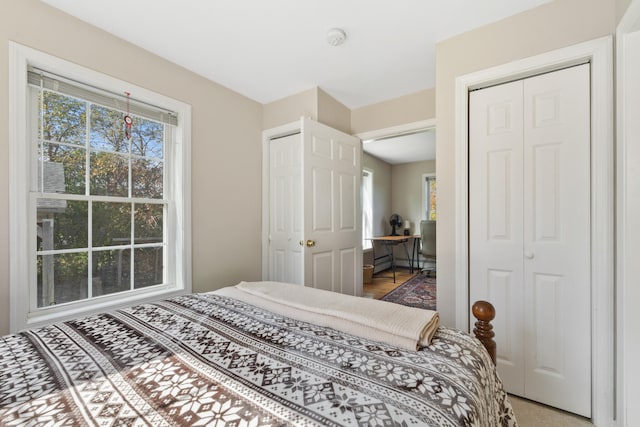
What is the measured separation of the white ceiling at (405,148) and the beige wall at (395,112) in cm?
93

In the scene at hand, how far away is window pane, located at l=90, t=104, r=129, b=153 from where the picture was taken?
198cm

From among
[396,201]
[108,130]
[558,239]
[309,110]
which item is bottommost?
[558,239]

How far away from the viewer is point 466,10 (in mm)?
1742

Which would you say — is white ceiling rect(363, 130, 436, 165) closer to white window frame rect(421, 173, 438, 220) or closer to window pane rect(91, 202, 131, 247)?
white window frame rect(421, 173, 438, 220)

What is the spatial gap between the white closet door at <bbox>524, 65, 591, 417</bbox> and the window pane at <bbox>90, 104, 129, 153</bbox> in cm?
285

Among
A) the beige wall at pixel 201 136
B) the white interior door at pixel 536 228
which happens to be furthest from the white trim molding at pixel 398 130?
the beige wall at pixel 201 136

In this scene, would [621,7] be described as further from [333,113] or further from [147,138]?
[147,138]

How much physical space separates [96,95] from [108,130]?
9.4 inches

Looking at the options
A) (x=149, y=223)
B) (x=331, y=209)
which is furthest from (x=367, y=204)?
(x=149, y=223)

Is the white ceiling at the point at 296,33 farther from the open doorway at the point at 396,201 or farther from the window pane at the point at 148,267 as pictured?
the open doorway at the point at 396,201

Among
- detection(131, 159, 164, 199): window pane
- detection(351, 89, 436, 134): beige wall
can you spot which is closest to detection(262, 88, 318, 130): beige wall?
detection(351, 89, 436, 134): beige wall

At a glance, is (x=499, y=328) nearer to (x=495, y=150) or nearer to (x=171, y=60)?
(x=495, y=150)

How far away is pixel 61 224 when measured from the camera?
1.83 meters

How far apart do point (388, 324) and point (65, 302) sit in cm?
214
